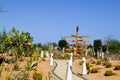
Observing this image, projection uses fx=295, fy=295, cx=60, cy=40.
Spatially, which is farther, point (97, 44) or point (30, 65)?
point (97, 44)

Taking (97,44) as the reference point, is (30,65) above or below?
below

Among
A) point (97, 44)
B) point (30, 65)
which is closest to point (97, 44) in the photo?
point (97, 44)

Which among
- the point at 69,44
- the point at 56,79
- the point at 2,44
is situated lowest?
the point at 56,79

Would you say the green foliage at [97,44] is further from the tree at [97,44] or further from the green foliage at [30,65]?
the green foliage at [30,65]

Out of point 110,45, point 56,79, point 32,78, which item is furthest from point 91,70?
point 110,45

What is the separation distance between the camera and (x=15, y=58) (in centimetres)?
721

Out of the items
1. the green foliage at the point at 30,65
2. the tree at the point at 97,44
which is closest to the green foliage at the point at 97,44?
the tree at the point at 97,44

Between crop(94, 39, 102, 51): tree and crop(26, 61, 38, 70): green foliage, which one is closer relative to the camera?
crop(26, 61, 38, 70): green foliage

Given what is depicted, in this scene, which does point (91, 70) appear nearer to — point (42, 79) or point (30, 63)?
point (42, 79)

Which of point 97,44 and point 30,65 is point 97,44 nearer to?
point 97,44

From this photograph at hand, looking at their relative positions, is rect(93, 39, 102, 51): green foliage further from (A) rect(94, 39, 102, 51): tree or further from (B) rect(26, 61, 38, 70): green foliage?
(B) rect(26, 61, 38, 70): green foliage

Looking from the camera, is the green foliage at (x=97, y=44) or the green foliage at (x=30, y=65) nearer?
the green foliage at (x=30, y=65)

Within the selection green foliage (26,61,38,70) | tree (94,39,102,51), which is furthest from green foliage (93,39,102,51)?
green foliage (26,61,38,70)

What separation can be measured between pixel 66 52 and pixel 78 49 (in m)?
2.83
